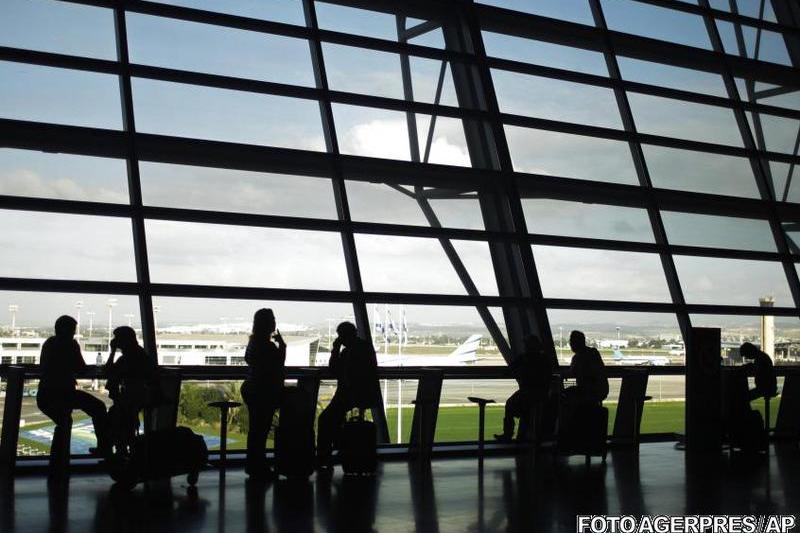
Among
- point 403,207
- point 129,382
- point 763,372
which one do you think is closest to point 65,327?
point 129,382

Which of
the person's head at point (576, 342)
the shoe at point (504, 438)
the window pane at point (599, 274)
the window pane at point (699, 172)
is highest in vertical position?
the window pane at point (699, 172)

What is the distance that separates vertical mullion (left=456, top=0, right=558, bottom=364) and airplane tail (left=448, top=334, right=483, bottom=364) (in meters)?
0.66

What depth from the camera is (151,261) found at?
429 inches

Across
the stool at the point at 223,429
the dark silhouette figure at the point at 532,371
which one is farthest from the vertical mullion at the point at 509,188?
the stool at the point at 223,429

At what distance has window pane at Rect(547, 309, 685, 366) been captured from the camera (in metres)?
13.4

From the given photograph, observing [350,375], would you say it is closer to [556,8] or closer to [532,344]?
[532,344]

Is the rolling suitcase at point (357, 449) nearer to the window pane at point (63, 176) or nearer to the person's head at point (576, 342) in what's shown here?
the person's head at point (576, 342)

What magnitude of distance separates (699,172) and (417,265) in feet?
17.0

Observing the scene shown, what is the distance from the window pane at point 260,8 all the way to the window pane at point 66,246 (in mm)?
3127

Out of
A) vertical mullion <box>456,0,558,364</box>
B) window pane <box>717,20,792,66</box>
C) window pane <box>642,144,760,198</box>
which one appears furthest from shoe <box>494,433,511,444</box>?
window pane <box>717,20,792,66</box>

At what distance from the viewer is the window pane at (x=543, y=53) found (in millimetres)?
14336

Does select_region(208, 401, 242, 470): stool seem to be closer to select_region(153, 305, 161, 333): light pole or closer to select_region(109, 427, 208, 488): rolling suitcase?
select_region(109, 427, 208, 488): rolling suitcase

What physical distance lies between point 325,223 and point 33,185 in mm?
3107

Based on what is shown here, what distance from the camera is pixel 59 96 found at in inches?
433
